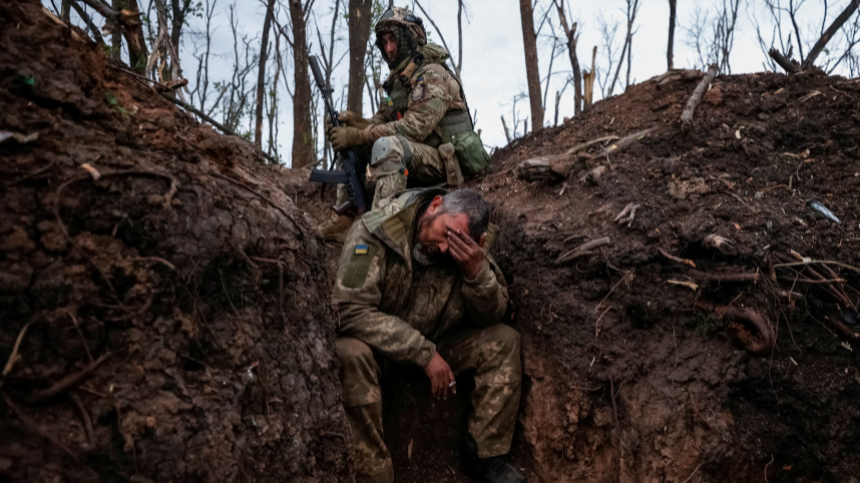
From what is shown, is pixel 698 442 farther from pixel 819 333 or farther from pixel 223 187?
pixel 223 187

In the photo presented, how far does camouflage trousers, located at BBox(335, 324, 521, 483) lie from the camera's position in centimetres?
270

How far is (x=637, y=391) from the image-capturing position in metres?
2.94

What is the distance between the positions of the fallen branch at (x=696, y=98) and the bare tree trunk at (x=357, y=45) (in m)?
4.81

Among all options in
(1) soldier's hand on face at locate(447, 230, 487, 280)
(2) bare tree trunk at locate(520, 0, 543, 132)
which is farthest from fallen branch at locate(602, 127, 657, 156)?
(2) bare tree trunk at locate(520, 0, 543, 132)

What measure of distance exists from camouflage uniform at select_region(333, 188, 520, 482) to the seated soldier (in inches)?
60.8

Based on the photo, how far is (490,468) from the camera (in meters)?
3.07

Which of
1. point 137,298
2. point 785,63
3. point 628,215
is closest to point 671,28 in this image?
point 785,63

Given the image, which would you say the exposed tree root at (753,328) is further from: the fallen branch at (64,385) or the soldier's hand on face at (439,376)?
the fallen branch at (64,385)

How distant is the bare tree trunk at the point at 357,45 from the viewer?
8281 millimetres

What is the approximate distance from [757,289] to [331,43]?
16.4m

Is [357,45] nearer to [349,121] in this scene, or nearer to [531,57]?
[531,57]

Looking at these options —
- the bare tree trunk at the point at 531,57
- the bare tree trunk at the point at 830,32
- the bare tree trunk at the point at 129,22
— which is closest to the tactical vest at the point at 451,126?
the bare tree trunk at the point at 129,22

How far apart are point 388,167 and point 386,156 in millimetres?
93

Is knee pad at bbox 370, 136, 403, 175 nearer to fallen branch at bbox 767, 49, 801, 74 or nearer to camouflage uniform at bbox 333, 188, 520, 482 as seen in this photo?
camouflage uniform at bbox 333, 188, 520, 482
